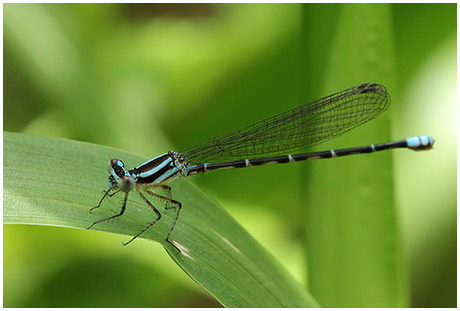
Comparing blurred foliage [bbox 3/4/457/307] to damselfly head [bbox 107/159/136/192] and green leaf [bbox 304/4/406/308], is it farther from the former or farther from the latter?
damselfly head [bbox 107/159/136/192]

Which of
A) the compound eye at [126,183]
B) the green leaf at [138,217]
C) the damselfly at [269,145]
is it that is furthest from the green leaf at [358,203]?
the compound eye at [126,183]

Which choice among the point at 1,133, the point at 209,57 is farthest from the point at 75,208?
the point at 209,57

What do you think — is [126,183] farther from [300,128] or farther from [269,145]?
[300,128]

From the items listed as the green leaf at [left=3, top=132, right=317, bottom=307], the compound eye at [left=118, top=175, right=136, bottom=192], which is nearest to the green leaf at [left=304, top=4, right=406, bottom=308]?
the green leaf at [left=3, top=132, right=317, bottom=307]

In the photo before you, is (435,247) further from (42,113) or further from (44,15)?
(44,15)

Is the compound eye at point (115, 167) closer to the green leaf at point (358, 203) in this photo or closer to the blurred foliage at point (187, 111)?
the green leaf at point (358, 203)

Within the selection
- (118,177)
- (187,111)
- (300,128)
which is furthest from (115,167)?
(187,111)
